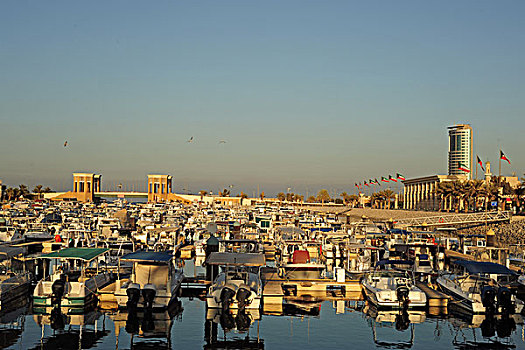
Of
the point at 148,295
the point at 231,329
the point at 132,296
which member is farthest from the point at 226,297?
the point at 132,296

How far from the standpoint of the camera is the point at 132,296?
31.7 metres

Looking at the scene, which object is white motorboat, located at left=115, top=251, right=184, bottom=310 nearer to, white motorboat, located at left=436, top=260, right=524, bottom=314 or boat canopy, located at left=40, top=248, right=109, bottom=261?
boat canopy, located at left=40, top=248, right=109, bottom=261

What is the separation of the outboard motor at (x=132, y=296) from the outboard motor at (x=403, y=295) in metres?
13.7

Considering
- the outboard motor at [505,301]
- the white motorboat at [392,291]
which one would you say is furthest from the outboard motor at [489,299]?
the white motorboat at [392,291]

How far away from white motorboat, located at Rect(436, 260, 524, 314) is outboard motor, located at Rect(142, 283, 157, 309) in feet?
54.6

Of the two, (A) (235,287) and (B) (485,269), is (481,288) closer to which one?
(B) (485,269)

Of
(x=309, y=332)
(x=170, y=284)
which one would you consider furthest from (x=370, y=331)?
(x=170, y=284)

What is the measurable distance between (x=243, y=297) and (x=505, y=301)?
13440 millimetres

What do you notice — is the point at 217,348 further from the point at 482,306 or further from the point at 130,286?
the point at 482,306

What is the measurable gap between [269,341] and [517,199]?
308 ft

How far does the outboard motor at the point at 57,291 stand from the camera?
107 feet

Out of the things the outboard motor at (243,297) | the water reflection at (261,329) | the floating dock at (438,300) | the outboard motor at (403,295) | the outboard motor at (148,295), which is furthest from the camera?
the floating dock at (438,300)

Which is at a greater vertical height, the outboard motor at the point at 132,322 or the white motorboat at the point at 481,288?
the white motorboat at the point at 481,288

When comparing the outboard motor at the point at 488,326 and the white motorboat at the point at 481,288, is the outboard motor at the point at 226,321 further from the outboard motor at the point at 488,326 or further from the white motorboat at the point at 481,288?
the white motorboat at the point at 481,288
